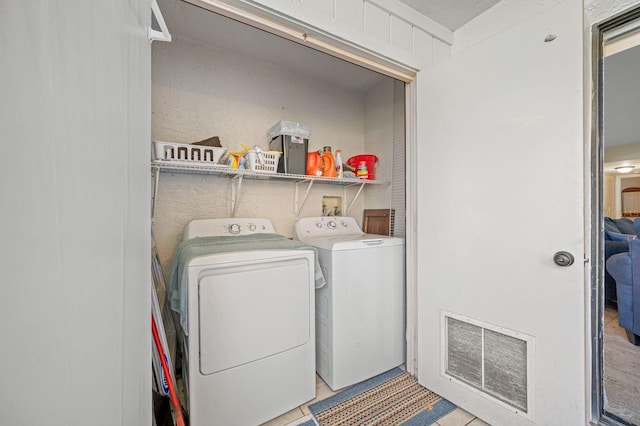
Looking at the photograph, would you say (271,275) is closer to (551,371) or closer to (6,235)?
(6,235)

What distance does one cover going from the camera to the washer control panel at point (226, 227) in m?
1.81

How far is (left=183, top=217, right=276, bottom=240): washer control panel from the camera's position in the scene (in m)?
1.81

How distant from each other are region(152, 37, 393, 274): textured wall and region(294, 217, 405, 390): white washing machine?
75 cm

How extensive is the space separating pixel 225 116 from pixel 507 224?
7.08 ft

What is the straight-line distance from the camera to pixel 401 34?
5.28 feet

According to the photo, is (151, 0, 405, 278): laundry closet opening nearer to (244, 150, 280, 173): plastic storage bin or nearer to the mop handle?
(244, 150, 280, 173): plastic storage bin

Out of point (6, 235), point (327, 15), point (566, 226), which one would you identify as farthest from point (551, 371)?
point (327, 15)

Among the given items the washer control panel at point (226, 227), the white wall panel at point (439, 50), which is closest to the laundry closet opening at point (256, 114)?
the washer control panel at point (226, 227)

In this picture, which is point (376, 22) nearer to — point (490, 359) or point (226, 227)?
point (226, 227)

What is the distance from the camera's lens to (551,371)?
115 cm

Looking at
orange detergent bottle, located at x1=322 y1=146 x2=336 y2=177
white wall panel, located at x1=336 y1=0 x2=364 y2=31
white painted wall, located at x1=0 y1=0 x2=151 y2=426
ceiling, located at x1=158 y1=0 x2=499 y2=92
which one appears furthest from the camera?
orange detergent bottle, located at x1=322 y1=146 x2=336 y2=177

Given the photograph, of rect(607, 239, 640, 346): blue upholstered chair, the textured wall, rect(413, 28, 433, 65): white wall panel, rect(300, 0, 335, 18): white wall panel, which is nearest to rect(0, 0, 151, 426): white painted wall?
rect(300, 0, 335, 18): white wall panel

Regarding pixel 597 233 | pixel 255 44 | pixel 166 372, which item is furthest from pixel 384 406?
pixel 255 44

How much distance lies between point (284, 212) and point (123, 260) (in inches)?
69.6
